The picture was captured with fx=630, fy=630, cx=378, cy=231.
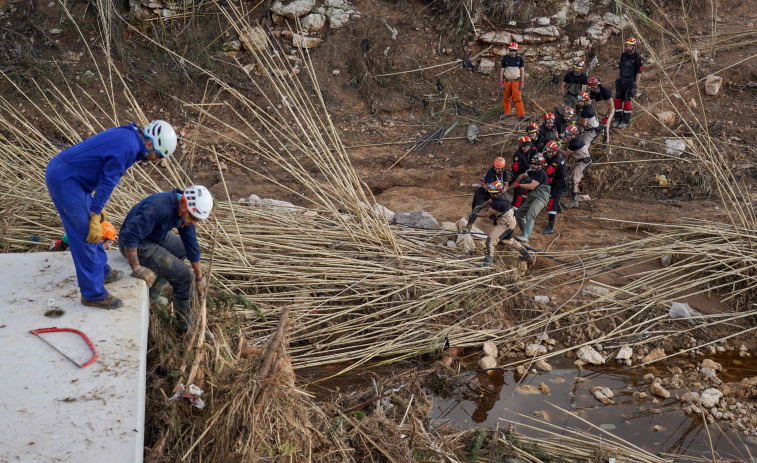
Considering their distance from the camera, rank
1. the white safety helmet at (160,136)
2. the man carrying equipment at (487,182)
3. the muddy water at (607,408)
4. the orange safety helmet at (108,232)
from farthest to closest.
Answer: the man carrying equipment at (487,182) < the muddy water at (607,408) < the orange safety helmet at (108,232) < the white safety helmet at (160,136)

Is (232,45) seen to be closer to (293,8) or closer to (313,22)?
(293,8)

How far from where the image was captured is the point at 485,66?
37.8ft

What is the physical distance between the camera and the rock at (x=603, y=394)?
5.38m

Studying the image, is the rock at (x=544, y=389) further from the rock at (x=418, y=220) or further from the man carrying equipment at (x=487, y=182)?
the rock at (x=418, y=220)

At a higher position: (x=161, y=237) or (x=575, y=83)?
(x=161, y=237)

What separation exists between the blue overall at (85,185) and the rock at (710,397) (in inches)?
184

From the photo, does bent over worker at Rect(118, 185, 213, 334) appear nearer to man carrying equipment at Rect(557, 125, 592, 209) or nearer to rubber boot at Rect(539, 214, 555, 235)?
rubber boot at Rect(539, 214, 555, 235)

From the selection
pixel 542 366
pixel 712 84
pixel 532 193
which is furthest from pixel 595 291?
pixel 712 84

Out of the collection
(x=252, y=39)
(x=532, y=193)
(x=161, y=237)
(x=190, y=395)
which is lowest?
(x=532, y=193)

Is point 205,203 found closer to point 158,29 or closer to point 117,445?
point 117,445

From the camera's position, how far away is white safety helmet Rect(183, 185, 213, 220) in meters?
3.92

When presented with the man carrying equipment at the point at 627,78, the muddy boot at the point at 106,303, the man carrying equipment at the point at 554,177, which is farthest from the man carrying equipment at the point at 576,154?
the muddy boot at the point at 106,303

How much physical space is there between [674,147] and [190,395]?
7995mm

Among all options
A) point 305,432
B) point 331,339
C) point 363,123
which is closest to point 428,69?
point 363,123
